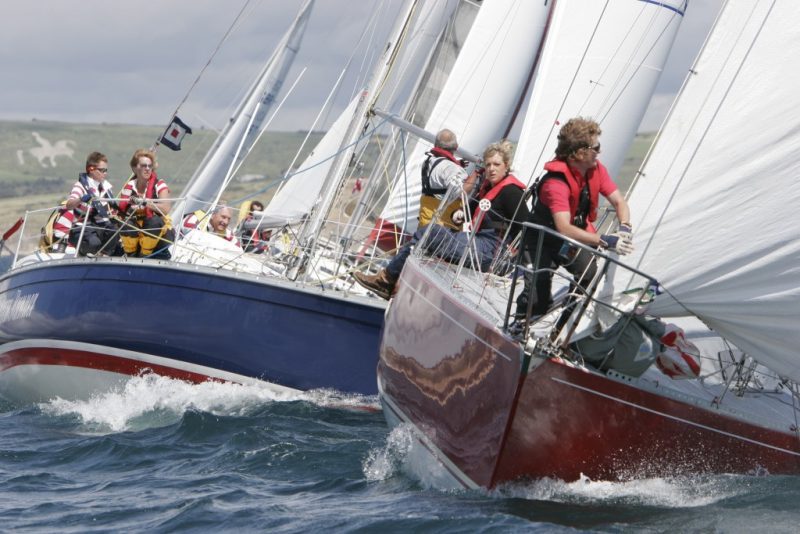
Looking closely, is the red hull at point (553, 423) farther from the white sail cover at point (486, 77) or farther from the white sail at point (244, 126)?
the white sail at point (244, 126)

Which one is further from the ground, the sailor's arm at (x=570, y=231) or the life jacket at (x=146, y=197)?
the sailor's arm at (x=570, y=231)

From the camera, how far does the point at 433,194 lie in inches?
359

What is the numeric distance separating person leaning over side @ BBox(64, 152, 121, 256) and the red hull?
4.84 metres

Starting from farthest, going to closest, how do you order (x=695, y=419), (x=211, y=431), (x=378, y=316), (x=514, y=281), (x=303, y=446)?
(x=378, y=316), (x=211, y=431), (x=303, y=446), (x=695, y=419), (x=514, y=281)

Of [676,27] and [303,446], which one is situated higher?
[676,27]

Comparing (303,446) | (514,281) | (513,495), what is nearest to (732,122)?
(514,281)

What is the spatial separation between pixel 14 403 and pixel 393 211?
176 inches

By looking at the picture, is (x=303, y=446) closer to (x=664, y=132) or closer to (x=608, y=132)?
(x=664, y=132)

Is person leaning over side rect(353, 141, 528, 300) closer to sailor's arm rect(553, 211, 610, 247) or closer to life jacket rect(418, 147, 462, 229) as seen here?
life jacket rect(418, 147, 462, 229)

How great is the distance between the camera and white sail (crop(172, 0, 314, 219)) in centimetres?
1664

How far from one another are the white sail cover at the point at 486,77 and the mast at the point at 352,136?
179 cm

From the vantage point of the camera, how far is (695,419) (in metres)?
6.65

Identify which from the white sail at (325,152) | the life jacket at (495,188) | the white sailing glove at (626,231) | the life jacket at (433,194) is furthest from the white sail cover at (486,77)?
the white sailing glove at (626,231)

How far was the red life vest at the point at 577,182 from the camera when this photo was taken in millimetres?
6734
